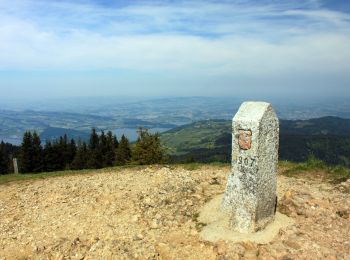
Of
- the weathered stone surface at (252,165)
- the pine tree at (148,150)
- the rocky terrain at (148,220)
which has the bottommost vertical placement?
the pine tree at (148,150)

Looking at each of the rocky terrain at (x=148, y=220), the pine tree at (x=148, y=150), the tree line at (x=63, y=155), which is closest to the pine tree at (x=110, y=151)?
the tree line at (x=63, y=155)

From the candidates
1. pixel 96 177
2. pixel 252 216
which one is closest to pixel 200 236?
pixel 252 216

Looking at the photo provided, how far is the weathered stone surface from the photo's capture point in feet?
31.8

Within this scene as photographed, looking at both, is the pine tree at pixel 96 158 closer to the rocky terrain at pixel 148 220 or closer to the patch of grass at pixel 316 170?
the rocky terrain at pixel 148 220

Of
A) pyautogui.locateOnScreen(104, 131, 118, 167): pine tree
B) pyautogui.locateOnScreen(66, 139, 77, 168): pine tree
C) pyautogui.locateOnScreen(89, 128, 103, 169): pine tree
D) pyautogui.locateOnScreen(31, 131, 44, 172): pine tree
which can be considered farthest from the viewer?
pyautogui.locateOnScreen(66, 139, 77, 168): pine tree

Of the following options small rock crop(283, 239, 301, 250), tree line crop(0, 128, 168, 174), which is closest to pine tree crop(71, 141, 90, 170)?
tree line crop(0, 128, 168, 174)

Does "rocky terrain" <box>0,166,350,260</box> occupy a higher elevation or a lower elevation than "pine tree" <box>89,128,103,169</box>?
higher

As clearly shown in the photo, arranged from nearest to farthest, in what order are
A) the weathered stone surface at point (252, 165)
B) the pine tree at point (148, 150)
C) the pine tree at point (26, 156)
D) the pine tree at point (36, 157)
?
1. the weathered stone surface at point (252, 165)
2. the pine tree at point (148, 150)
3. the pine tree at point (26, 156)
4. the pine tree at point (36, 157)

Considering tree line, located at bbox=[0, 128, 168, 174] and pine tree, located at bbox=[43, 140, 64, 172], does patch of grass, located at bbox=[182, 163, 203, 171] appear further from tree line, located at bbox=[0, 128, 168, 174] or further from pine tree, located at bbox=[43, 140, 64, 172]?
pine tree, located at bbox=[43, 140, 64, 172]

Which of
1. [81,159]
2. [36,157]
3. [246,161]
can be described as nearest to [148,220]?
[246,161]

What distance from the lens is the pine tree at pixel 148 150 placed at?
28.5 m

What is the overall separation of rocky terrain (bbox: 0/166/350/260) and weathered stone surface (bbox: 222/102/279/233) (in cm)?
76

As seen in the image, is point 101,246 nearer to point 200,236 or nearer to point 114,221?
point 114,221

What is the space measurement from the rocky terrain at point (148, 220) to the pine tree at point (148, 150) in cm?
1255
